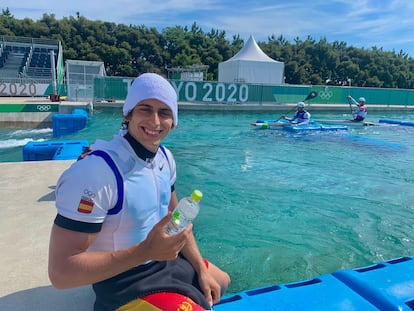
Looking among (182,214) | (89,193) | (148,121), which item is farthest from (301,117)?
(89,193)

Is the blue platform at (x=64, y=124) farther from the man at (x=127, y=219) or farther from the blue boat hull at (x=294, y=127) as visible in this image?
the man at (x=127, y=219)

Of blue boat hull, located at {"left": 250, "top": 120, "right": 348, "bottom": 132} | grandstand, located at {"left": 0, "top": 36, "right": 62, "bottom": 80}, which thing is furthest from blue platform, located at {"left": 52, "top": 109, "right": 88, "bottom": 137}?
grandstand, located at {"left": 0, "top": 36, "right": 62, "bottom": 80}

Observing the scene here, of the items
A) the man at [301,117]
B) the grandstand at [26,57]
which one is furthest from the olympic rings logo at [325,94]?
the grandstand at [26,57]

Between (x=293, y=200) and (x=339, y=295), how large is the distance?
396cm

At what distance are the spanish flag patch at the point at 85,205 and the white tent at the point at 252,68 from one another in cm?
2729

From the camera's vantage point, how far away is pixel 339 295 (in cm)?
225

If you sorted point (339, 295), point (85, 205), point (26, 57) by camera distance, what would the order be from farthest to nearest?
1. point (26, 57)
2. point (339, 295)
3. point (85, 205)

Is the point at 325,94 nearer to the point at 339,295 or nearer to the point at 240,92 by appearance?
the point at 240,92

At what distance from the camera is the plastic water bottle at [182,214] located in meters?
1.50

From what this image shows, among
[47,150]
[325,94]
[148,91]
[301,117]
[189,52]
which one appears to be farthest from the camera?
[189,52]

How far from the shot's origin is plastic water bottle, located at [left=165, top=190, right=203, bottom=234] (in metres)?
1.50

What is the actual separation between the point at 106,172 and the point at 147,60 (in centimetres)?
5090

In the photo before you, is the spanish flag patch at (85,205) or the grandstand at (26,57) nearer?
the spanish flag patch at (85,205)

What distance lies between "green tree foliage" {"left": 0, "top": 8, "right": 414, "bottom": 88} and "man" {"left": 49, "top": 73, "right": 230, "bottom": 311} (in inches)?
1716
